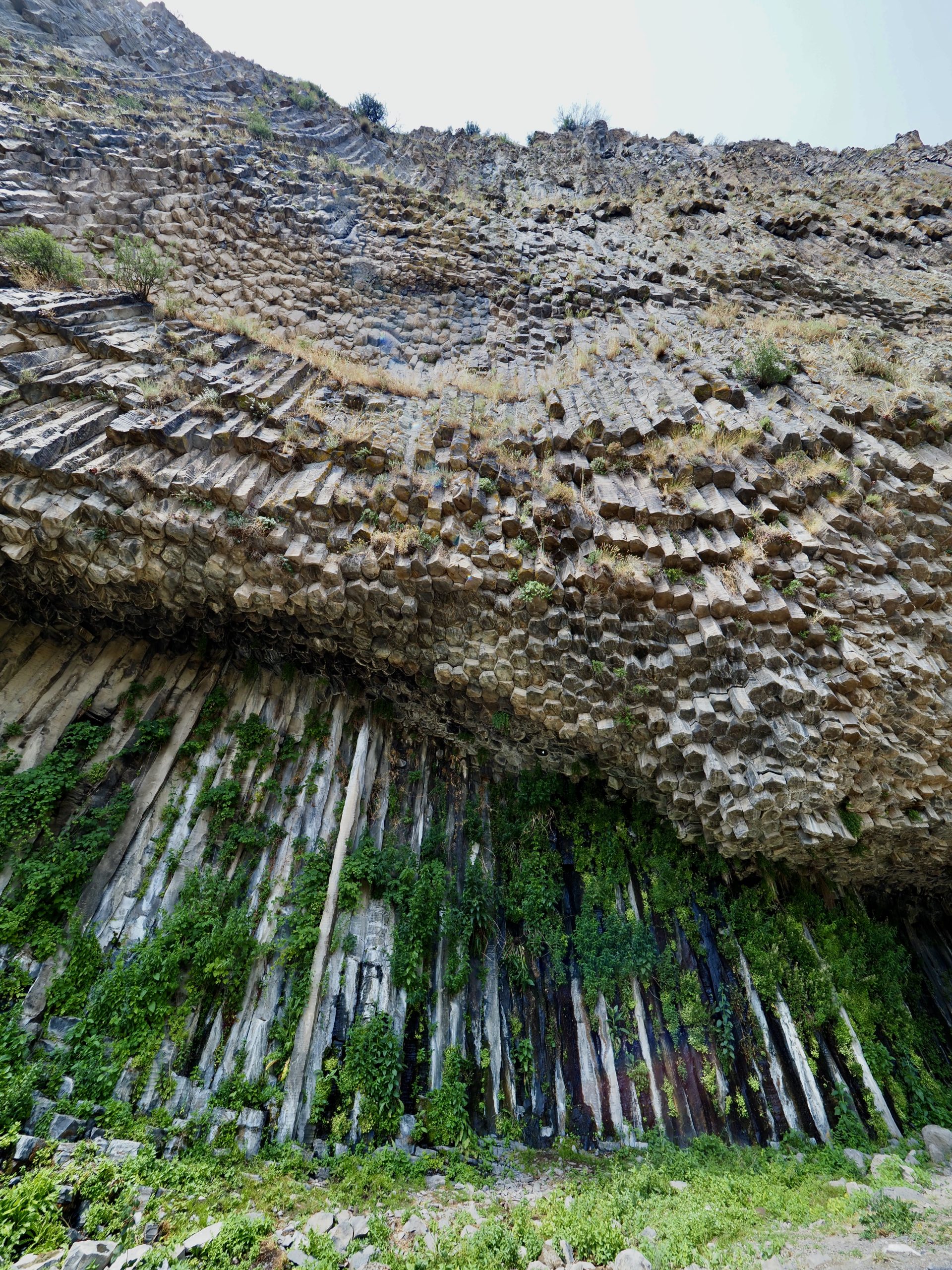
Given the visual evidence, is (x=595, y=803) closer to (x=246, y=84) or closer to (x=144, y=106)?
(x=144, y=106)

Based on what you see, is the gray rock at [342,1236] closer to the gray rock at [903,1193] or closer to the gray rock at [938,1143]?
the gray rock at [903,1193]

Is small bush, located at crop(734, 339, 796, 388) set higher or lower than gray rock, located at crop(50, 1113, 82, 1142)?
higher

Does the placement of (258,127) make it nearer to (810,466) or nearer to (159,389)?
(159,389)

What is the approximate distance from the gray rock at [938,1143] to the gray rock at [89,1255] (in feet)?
28.6

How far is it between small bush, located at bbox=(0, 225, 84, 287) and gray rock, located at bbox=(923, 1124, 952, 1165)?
17382mm

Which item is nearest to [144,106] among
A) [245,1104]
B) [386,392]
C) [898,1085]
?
[386,392]

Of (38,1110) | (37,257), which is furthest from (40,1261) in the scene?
(37,257)

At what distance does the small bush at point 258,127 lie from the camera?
16422 mm

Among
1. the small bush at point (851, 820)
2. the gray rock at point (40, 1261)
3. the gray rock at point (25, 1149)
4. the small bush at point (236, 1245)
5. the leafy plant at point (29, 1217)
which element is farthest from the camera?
the small bush at point (851, 820)

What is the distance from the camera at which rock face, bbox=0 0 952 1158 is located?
23.4 feet

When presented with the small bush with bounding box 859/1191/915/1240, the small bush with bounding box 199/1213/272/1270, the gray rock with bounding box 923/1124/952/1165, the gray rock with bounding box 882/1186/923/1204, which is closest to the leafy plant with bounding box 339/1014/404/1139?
the small bush with bounding box 199/1213/272/1270

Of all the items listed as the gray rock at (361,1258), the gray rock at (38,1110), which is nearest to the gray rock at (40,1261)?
the gray rock at (38,1110)

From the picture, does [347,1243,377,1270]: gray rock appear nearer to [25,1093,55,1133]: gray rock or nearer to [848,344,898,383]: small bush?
[25,1093,55,1133]: gray rock

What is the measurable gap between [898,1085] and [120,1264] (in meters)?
9.15
